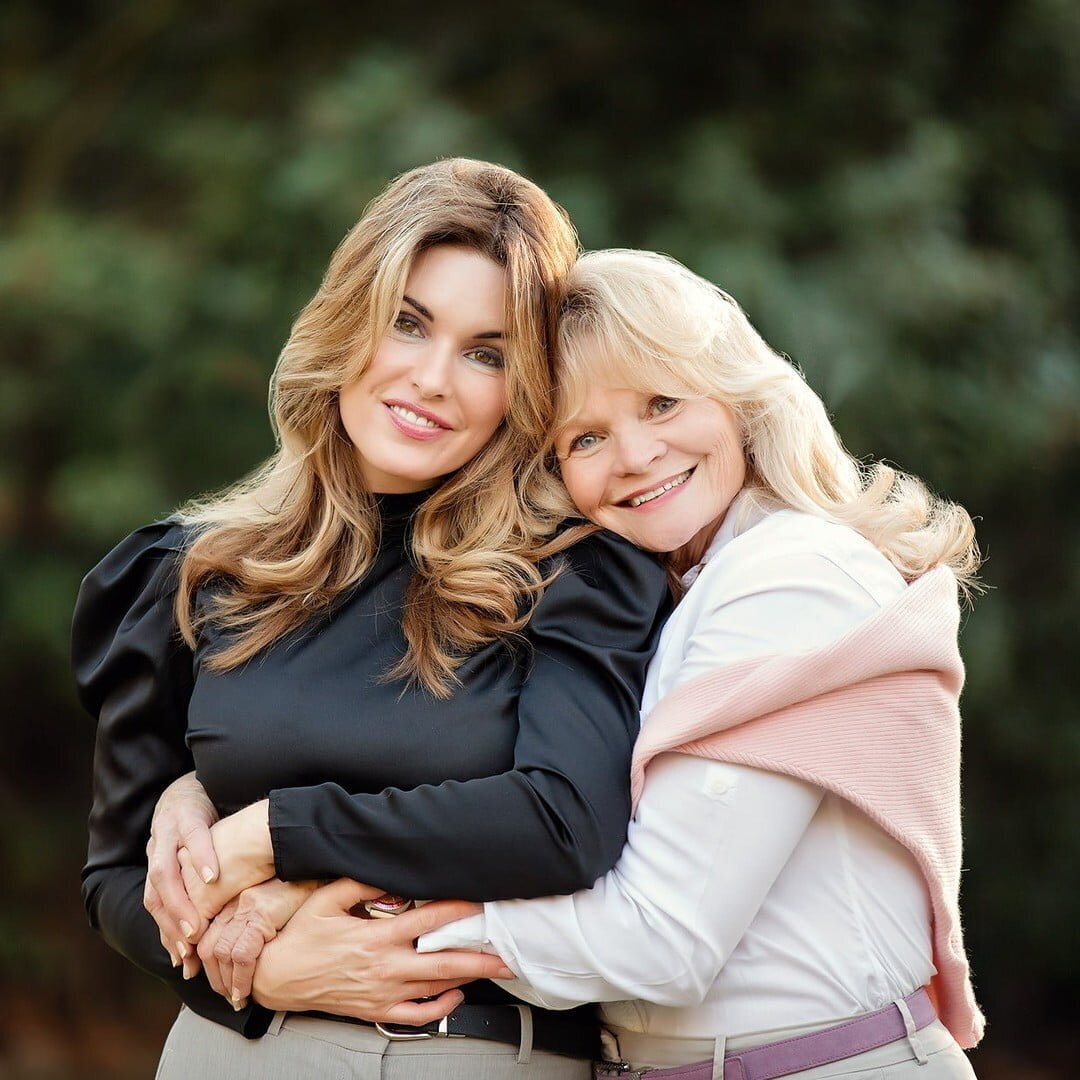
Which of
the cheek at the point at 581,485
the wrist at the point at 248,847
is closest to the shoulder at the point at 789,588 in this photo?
the cheek at the point at 581,485

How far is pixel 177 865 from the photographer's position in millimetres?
2186

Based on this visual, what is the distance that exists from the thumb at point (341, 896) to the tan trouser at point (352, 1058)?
0.58ft

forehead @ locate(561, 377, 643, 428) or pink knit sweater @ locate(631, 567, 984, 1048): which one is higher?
forehead @ locate(561, 377, 643, 428)

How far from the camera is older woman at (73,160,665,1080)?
2.00 m

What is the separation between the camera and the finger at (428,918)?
201cm

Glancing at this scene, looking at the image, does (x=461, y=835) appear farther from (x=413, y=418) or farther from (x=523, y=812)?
(x=413, y=418)

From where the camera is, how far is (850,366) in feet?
14.3

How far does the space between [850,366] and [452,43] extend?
1.77 m

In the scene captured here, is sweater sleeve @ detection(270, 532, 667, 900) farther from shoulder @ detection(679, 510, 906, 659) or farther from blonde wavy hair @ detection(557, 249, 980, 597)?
blonde wavy hair @ detection(557, 249, 980, 597)

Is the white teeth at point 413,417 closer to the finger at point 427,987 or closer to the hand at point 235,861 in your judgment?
the hand at point 235,861

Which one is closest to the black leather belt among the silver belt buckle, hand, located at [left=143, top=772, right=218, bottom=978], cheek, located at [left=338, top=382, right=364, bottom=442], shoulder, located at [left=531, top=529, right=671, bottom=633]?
the silver belt buckle

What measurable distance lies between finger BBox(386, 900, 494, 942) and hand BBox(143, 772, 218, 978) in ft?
0.92

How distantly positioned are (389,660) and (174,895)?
1.49 feet

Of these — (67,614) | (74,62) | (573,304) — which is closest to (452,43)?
(74,62)
